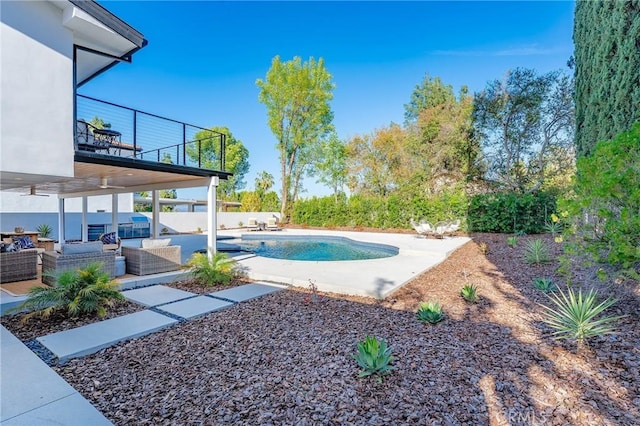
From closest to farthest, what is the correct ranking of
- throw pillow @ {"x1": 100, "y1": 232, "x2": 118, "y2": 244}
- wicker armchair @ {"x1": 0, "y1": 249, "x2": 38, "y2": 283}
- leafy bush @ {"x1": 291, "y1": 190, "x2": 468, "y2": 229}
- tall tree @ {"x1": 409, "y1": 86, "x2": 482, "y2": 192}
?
wicker armchair @ {"x1": 0, "y1": 249, "x2": 38, "y2": 283} < throw pillow @ {"x1": 100, "y1": 232, "x2": 118, "y2": 244} < leafy bush @ {"x1": 291, "y1": 190, "x2": 468, "y2": 229} < tall tree @ {"x1": 409, "y1": 86, "x2": 482, "y2": 192}

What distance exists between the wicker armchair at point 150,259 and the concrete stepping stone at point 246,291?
7.14 feet

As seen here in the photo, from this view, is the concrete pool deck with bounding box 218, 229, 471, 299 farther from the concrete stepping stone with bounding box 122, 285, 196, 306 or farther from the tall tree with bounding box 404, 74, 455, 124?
the tall tree with bounding box 404, 74, 455, 124

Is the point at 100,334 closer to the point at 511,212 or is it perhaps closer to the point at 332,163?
the point at 511,212

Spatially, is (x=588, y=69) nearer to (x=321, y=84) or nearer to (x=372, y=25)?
(x=372, y=25)

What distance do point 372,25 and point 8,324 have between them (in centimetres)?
1491

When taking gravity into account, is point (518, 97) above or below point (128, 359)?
above

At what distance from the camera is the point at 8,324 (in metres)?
4.49

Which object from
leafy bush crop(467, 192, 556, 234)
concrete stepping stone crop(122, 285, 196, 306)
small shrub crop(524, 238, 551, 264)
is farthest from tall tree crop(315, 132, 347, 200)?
concrete stepping stone crop(122, 285, 196, 306)

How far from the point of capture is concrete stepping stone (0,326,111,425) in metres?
2.42

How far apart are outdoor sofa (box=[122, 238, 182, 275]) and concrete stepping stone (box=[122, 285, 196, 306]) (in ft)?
2.65

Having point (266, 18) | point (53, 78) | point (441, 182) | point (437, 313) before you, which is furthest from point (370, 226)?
point (53, 78)

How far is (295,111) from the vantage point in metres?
27.7

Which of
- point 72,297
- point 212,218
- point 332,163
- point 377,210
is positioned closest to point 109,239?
point 212,218

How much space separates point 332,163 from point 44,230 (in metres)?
20.5
